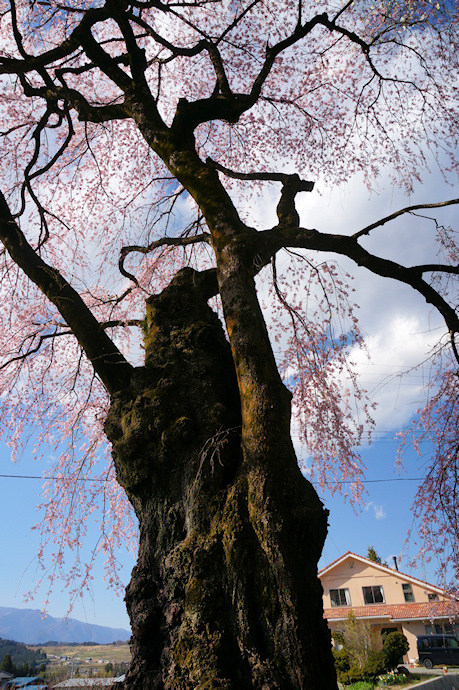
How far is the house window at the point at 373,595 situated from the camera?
22.5m

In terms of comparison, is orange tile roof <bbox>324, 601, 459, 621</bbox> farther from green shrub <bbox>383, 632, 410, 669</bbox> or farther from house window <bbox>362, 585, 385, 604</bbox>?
green shrub <bbox>383, 632, 410, 669</bbox>

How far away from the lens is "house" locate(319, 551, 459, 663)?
21.2 m

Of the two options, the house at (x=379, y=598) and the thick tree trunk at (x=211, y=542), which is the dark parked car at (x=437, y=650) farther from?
the thick tree trunk at (x=211, y=542)

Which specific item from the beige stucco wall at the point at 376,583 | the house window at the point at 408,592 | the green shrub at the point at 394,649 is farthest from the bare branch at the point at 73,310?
the house window at the point at 408,592

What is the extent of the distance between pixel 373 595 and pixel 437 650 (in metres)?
3.69

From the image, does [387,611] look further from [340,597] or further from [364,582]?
[340,597]

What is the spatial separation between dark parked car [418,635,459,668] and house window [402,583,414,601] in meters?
2.51

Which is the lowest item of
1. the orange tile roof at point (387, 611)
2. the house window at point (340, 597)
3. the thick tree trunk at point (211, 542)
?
the orange tile roof at point (387, 611)

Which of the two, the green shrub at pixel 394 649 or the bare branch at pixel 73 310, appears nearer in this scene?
the bare branch at pixel 73 310

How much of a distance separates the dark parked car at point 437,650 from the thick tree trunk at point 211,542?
21.6 m

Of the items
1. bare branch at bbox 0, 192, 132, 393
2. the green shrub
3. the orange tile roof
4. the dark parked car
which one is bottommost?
the dark parked car

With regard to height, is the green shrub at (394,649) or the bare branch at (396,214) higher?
the bare branch at (396,214)

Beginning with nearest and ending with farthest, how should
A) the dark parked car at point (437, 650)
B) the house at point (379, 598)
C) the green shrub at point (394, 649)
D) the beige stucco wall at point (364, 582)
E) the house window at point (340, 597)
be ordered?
1. the green shrub at point (394, 649)
2. the dark parked car at point (437, 650)
3. the house at point (379, 598)
4. the beige stucco wall at point (364, 582)
5. the house window at point (340, 597)

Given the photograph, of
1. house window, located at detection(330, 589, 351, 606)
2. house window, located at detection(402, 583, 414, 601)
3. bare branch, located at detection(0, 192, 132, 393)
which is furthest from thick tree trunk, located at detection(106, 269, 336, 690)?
house window, located at detection(402, 583, 414, 601)
